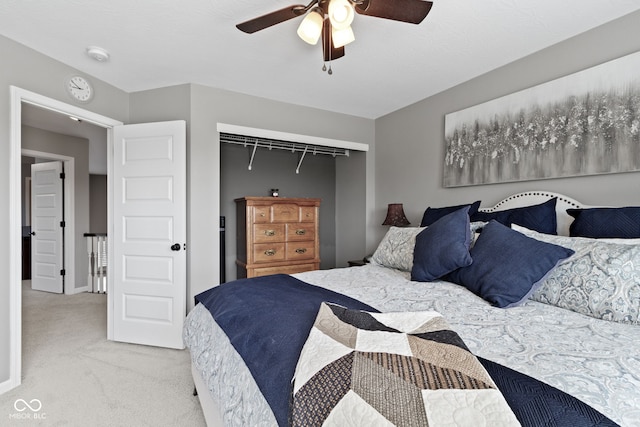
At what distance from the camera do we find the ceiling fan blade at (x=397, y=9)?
150cm

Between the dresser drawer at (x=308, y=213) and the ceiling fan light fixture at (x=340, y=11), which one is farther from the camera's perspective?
the dresser drawer at (x=308, y=213)

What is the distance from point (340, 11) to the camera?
5.07 ft

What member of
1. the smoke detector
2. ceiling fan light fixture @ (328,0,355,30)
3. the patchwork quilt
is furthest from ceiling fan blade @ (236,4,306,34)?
the patchwork quilt

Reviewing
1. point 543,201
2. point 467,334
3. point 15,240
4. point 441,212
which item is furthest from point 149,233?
point 543,201

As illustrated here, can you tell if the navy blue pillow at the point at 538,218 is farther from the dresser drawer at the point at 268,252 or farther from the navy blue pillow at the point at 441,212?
the dresser drawer at the point at 268,252

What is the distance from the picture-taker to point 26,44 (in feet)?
7.57

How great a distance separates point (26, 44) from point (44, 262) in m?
3.92

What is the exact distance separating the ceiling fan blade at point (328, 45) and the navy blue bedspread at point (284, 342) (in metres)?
1.45

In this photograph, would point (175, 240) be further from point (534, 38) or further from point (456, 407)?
point (534, 38)

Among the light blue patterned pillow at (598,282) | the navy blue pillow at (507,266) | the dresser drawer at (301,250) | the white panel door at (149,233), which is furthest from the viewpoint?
the dresser drawer at (301,250)

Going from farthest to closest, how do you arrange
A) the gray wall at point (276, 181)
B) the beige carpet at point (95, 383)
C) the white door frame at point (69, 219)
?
the white door frame at point (69, 219) → the gray wall at point (276, 181) → the beige carpet at point (95, 383)

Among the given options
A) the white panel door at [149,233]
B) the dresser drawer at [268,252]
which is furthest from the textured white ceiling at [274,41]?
the dresser drawer at [268,252]

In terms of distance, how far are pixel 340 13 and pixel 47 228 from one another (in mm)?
5575

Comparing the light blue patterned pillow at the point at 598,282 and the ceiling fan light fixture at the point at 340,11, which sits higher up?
the ceiling fan light fixture at the point at 340,11
